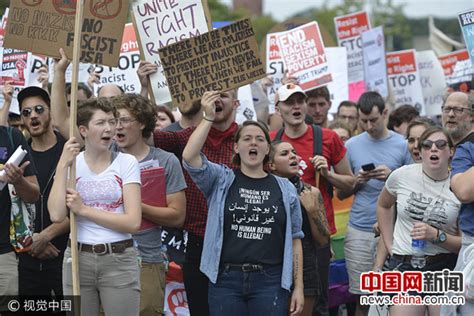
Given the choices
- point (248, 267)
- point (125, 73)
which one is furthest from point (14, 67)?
point (248, 267)

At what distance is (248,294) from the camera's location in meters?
6.92

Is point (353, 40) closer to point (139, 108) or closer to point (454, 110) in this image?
point (454, 110)

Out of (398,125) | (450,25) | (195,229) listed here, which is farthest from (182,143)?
(450,25)

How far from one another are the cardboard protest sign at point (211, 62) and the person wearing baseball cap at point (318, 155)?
1.15 m

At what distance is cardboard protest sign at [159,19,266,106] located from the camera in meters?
7.34

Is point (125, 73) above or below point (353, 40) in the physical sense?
below

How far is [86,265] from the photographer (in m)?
6.52

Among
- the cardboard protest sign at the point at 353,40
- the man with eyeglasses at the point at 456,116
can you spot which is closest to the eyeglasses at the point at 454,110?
the man with eyeglasses at the point at 456,116

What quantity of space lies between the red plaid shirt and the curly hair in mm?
388

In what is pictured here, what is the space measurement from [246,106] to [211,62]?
3.48 meters

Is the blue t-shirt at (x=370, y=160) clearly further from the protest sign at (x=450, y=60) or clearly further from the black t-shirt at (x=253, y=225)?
the protest sign at (x=450, y=60)

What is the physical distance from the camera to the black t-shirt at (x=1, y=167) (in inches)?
284

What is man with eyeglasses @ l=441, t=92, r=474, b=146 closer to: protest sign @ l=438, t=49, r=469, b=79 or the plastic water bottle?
the plastic water bottle

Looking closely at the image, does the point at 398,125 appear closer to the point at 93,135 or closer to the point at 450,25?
the point at 93,135
